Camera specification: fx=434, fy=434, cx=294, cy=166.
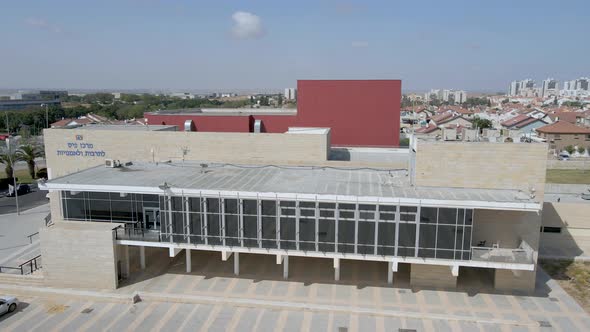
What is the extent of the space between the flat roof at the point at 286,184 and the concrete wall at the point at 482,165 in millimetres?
466

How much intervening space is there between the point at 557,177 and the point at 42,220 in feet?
194

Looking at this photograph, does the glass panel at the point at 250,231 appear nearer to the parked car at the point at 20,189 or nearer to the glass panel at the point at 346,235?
the glass panel at the point at 346,235

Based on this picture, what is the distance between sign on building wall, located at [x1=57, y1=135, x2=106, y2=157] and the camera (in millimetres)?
33250

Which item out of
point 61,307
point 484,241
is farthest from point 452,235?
point 61,307

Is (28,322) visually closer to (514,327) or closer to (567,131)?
(514,327)

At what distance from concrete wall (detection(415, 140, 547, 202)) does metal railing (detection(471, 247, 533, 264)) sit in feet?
9.26

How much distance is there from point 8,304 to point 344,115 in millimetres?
29234

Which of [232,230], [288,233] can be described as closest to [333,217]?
[288,233]

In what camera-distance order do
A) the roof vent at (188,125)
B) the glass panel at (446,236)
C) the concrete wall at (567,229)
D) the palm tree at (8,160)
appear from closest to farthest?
the glass panel at (446,236)
the concrete wall at (567,229)
the roof vent at (188,125)
the palm tree at (8,160)

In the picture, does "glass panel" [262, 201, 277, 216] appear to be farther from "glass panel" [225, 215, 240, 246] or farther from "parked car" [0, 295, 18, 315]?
"parked car" [0, 295, 18, 315]

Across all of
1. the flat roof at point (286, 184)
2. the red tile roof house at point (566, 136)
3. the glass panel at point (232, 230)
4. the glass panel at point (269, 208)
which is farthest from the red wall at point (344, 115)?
the red tile roof house at point (566, 136)

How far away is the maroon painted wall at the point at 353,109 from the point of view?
39.4 metres

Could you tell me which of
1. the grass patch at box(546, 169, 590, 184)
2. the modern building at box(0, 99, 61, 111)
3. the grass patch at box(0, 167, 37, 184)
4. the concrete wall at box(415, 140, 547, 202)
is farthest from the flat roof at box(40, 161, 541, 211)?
the modern building at box(0, 99, 61, 111)

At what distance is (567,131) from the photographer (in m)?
78.2
